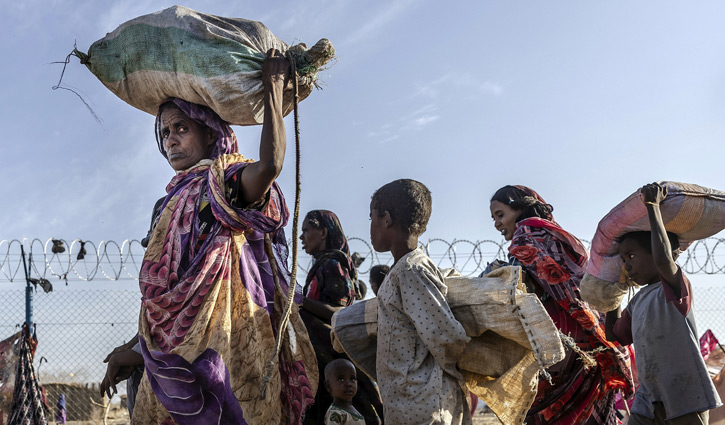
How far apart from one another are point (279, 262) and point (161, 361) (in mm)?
801

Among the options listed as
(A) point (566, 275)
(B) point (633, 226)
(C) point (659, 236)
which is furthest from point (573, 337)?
(C) point (659, 236)

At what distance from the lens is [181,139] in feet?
11.6

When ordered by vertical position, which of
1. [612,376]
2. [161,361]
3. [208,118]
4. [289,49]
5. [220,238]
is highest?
[289,49]

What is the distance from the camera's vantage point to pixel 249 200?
324 cm

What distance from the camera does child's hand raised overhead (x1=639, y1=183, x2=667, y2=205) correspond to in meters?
3.51

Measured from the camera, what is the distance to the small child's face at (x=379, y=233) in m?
3.24

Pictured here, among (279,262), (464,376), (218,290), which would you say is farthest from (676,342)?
(218,290)

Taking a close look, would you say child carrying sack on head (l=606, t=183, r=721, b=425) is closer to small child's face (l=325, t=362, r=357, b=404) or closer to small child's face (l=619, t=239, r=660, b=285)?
small child's face (l=619, t=239, r=660, b=285)

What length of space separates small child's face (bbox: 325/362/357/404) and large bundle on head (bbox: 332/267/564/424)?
2.84ft

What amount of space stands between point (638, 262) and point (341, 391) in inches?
72.3

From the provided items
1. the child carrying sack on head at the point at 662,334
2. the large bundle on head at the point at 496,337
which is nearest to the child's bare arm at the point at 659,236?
the child carrying sack on head at the point at 662,334

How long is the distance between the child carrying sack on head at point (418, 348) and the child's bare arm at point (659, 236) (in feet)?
3.98

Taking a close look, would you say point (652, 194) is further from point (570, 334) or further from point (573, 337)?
point (573, 337)

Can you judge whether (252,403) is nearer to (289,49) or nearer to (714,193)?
(289,49)
